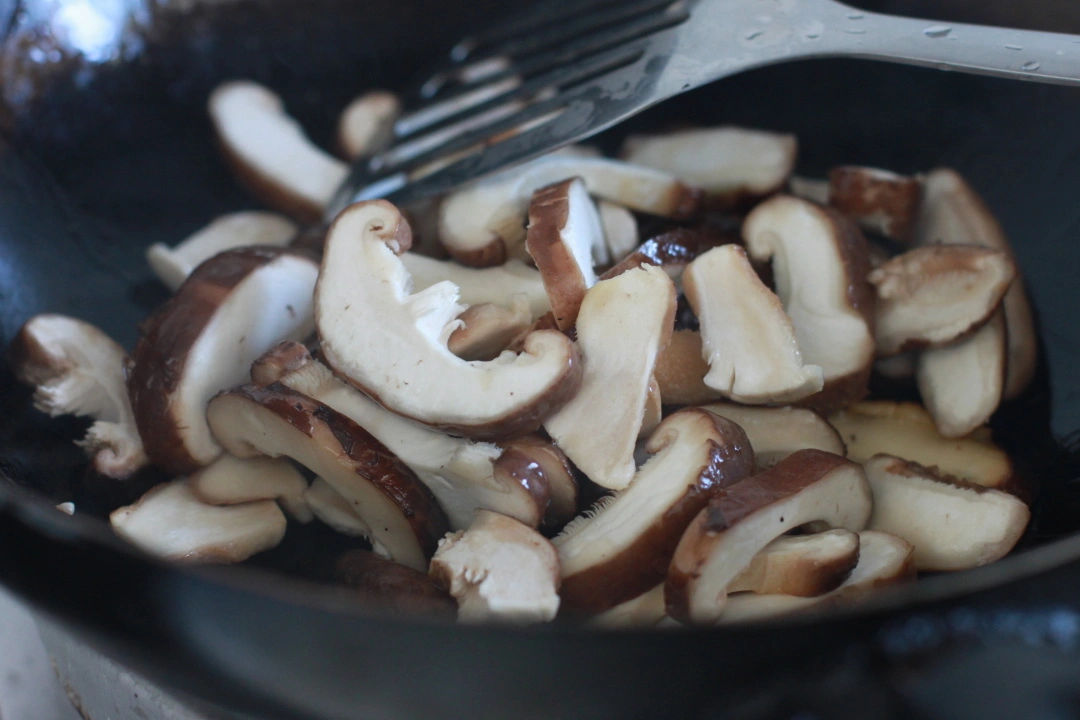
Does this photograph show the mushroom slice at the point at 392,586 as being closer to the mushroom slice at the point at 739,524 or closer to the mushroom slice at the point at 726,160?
the mushroom slice at the point at 739,524

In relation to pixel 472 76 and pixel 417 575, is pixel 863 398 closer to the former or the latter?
pixel 417 575

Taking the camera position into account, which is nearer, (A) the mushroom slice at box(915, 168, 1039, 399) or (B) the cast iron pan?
(B) the cast iron pan

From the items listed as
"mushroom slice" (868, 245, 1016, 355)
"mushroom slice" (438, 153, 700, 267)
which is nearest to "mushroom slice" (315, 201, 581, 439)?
"mushroom slice" (438, 153, 700, 267)

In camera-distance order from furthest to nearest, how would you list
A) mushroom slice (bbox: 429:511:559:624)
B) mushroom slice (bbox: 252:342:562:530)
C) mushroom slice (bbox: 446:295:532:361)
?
mushroom slice (bbox: 446:295:532:361), mushroom slice (bbox: 252:342:562:530), mushroom slice (bbox: 429:511:559:624)

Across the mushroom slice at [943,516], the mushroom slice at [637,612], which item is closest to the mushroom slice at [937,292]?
the mushroom slice at [943,516]

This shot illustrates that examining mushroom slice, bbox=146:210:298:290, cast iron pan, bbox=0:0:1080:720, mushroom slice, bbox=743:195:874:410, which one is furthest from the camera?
mushroom slice, bbox=146:210:298:290

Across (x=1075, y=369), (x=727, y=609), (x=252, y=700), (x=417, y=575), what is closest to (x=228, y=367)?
(x=417, y=575)

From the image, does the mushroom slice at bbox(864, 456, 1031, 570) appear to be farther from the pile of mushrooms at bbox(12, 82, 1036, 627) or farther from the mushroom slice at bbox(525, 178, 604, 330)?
the mushroom slice at bbox(525, 178, 604, 330)

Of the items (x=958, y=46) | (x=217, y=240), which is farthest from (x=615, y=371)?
(x=217, y=240)
